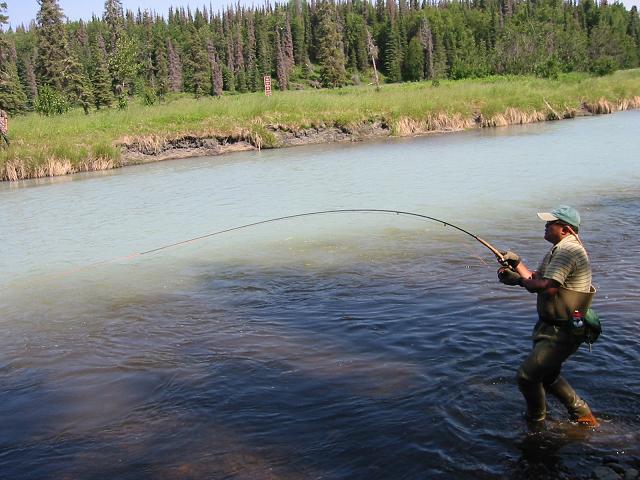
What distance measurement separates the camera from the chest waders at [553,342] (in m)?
4.49

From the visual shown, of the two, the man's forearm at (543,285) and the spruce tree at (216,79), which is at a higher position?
the spruce tree at (216,79)

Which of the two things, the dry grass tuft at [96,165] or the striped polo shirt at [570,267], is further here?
the dry grass tuft at [96,165]

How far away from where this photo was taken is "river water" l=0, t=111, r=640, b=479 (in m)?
4.83

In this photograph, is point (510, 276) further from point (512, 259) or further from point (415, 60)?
point (415, 60)

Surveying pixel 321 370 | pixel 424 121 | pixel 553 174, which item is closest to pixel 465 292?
pixel 321 370

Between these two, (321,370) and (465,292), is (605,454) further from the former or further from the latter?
(465,292)

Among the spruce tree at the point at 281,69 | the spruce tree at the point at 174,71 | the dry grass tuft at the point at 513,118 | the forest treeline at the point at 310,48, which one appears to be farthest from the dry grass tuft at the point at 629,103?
the spruce tree at the point at 174,71

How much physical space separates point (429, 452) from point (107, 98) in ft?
Answer: 181

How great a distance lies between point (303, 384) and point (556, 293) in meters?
2.50

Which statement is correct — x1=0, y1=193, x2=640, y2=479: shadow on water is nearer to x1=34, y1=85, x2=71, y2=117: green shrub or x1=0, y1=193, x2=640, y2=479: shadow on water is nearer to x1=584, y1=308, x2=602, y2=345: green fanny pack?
x1=584, y1=308, x2=602, y2=345: green fanny pack

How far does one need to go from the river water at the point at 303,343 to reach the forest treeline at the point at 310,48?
41.0 metres

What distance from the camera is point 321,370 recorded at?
6.31 metres

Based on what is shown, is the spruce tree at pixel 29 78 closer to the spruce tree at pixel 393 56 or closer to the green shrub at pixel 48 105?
the spruce tree at pixel 393 56

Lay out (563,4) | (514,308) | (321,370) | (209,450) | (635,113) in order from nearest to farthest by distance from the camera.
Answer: (209,450) → (321,370) → (514,308) → (635,113) → (563,4)
